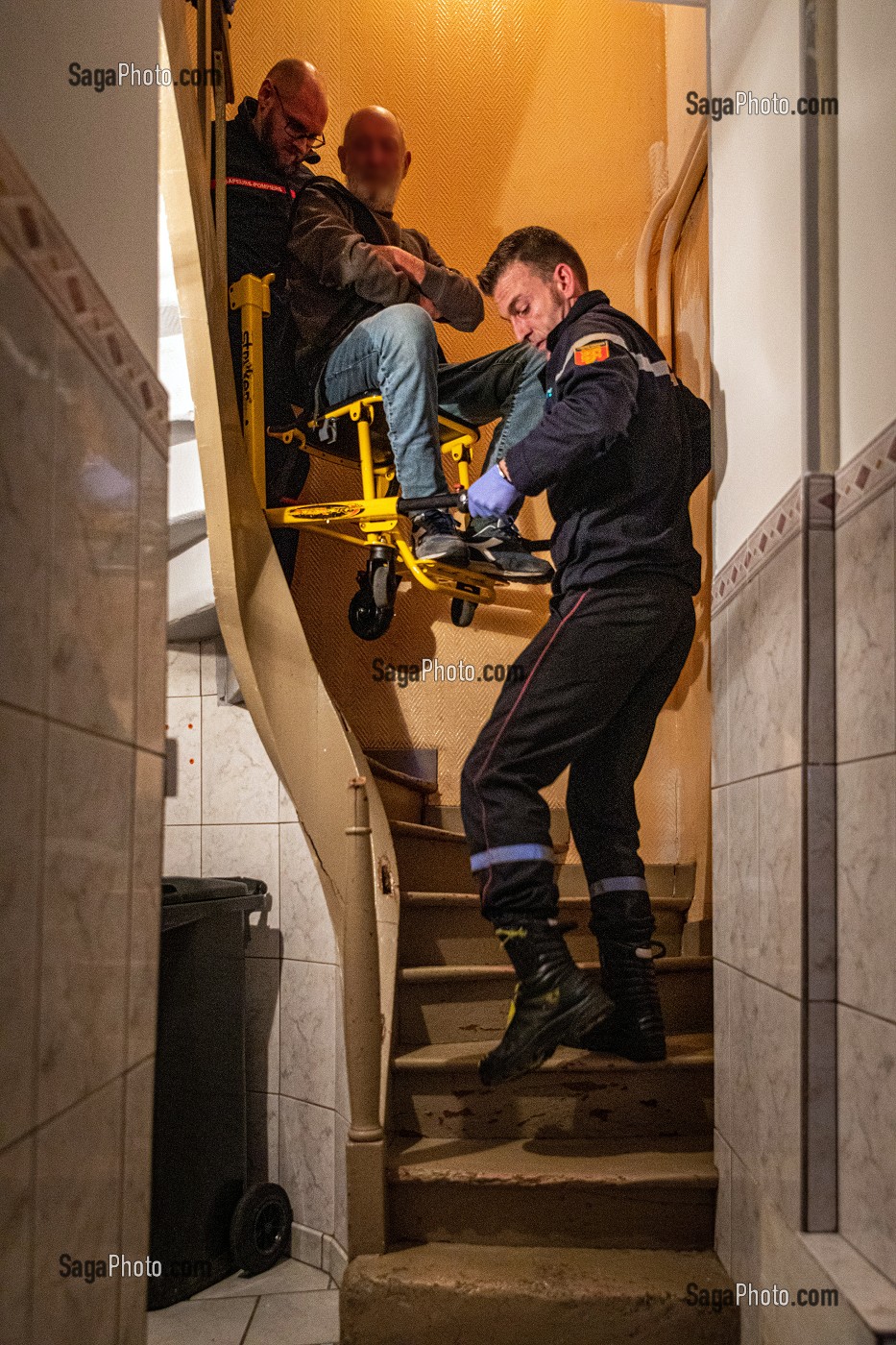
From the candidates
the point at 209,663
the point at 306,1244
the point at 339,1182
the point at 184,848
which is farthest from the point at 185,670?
the point at 306,1244

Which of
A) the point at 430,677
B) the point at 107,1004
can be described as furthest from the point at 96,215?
the point at 430,677

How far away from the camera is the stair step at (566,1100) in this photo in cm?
198

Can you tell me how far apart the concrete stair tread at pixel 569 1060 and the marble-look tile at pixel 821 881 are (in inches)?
26.7

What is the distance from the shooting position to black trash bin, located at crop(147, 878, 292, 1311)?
2359mm

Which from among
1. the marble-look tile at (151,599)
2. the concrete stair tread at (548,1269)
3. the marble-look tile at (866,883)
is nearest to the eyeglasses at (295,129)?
the marble-look tile at (151,599)

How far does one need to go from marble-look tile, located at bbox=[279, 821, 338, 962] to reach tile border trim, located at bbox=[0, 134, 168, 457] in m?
1.60

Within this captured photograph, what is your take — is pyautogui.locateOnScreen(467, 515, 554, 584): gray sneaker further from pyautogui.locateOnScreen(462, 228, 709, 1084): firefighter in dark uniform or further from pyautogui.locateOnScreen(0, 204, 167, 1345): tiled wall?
pyautogui.locateOnScreen(0, 204, 167, 1345): tiled wall

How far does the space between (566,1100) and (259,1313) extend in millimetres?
879

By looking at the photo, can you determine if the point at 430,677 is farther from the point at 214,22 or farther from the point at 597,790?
the point at 214,22

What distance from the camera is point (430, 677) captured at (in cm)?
297

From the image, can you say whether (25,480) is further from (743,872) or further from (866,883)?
(743,872)

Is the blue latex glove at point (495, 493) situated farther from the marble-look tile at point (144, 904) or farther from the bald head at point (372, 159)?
the bald head at point (372, 159)

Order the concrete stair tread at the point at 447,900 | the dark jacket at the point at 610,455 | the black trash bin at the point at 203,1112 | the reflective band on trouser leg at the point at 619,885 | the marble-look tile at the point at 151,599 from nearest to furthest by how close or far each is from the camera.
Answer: the marble-look tile at the point at 151,599, the dark jacket at the point at 610,455, the reflective band on trouser leg at the point at 619,885, the concrete stair tread at the point at 447,900, the black trash bin at the point at 203,1112

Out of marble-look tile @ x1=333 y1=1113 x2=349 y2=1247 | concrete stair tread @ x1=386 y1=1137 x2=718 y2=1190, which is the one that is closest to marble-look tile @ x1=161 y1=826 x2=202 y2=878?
marble-look tile @ x1=333 y1=1113 x2=349 y2=1247
